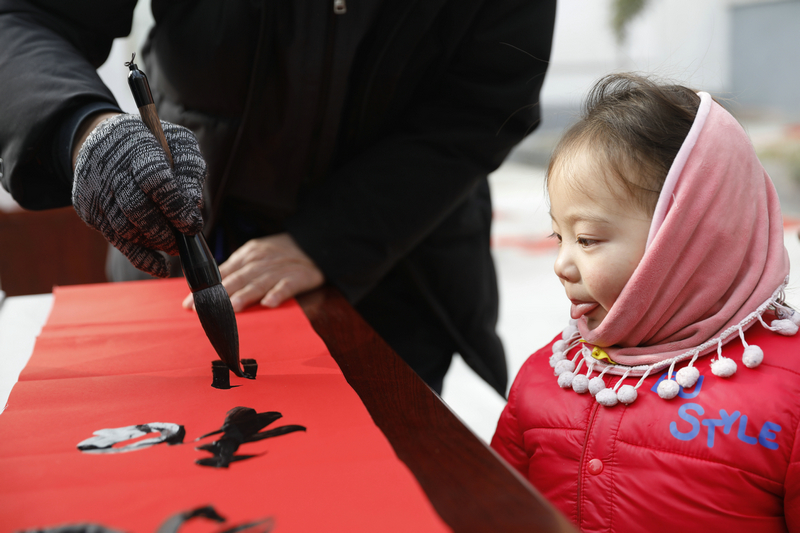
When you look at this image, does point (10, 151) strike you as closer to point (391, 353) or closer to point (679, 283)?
point (391, 353)

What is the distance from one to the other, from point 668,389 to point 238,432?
1.50 feet

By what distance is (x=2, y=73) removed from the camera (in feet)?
2.96

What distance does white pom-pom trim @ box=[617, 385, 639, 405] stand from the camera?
0.73 m

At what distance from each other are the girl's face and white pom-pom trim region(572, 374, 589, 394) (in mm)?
88

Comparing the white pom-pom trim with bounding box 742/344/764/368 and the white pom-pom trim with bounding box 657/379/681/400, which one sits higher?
the white pom-pom trim with bounding box 742/344/764/368

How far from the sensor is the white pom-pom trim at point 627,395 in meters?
0.73

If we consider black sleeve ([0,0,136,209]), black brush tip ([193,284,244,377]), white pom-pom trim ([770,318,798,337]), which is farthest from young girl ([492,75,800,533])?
black sleeve ([0,0,136,209])

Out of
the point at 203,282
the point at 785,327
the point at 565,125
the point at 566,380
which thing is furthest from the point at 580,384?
the point at 203,282

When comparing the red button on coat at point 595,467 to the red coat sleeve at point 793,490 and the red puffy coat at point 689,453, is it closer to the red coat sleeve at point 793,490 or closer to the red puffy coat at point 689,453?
the red puffy coat at point 689,453

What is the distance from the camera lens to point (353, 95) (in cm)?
111

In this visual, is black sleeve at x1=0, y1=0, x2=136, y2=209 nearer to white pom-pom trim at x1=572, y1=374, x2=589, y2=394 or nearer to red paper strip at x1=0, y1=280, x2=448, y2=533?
red paper strip at x1=0, y1=280, x2=448, y2=533

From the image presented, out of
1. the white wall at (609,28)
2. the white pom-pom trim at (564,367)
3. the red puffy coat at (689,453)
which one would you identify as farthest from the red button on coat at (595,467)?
the white wall at (609,28)

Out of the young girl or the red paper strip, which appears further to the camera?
the young girl

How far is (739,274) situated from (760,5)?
21.3 feet
